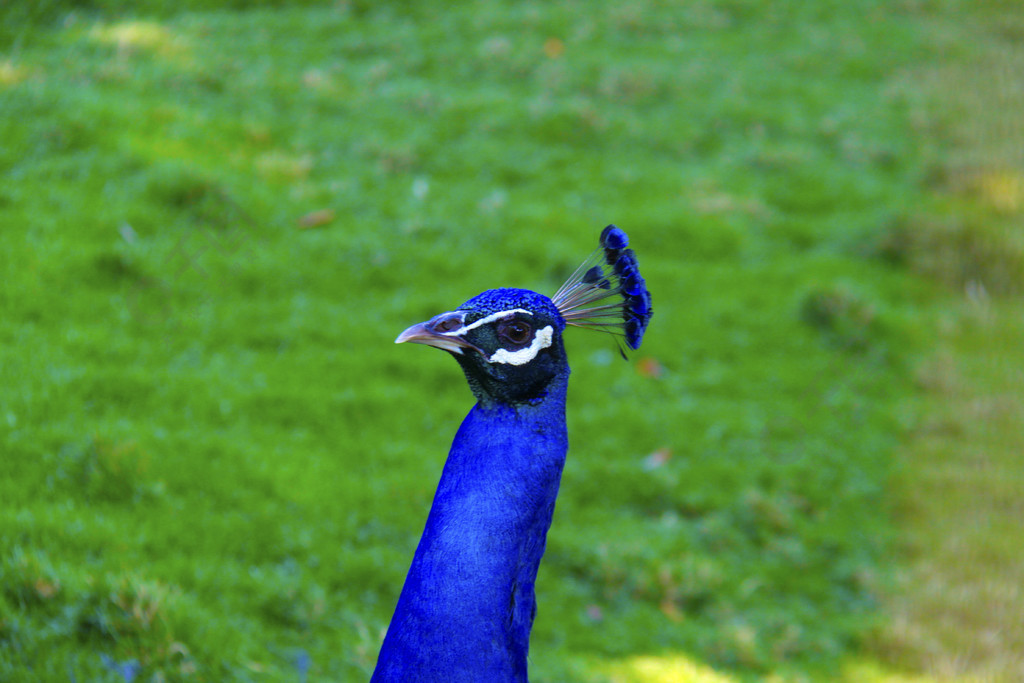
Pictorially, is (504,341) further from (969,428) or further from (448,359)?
(969,428)

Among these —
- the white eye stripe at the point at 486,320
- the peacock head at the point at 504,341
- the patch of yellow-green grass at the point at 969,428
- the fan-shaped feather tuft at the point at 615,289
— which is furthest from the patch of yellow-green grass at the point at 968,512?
the white eye stripe at the point at 486,320

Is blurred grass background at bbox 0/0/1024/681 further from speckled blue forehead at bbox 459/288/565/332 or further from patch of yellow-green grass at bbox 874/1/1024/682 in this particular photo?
speckled blue forehead at bbox 459/288/565/332

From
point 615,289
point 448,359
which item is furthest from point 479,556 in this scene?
point 448,359

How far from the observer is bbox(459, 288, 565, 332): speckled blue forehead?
195 centimetres

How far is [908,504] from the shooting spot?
4465mm

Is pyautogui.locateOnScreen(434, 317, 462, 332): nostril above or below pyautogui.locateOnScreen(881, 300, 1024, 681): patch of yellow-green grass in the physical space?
above

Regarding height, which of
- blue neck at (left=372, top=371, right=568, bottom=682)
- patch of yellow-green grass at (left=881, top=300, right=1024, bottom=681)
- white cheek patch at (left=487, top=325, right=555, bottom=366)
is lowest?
patch of yellow-green grass at (left=881, top=300, right=1024, bottom=681)

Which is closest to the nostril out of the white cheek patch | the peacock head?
the peacock head

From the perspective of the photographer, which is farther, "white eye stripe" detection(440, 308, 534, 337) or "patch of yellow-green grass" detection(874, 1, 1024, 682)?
"patch of yellow-green grass" detection(874, 1, 1024, 682)

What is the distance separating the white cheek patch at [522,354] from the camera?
6.35 feet

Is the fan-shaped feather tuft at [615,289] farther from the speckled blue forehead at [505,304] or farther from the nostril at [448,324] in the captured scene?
the nostril at [448,324]

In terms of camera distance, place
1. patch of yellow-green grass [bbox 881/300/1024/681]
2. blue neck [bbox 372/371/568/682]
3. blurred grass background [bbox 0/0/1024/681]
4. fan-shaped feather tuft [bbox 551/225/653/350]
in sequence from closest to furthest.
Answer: blue neck [bbox 372/371/568/682]
fan-shaped feather tuft [bbox 551/225/653/350]
blurred grass background [bbox 0/0/1024/681]
patch of yellow-green grass [bbox 881/300/1024/681]

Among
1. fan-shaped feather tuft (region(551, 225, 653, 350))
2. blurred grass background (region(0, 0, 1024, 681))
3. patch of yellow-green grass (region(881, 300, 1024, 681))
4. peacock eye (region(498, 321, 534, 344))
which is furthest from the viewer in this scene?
patch of yellow-green grass (region(881, 300, 1024, 681))

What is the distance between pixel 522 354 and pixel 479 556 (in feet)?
1.39
